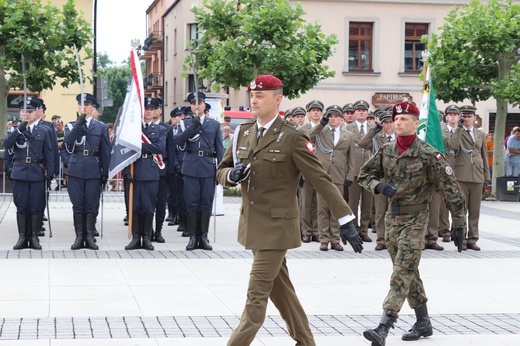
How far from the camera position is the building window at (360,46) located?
39.6 meters

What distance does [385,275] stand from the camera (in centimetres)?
1154

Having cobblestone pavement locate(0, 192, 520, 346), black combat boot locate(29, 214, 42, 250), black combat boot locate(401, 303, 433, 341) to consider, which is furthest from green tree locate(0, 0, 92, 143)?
black combat boot locate(401, 303, 433, 341)

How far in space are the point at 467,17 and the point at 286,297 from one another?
19.1 m

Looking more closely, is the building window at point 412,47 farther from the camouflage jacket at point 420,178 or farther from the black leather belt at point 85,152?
the camouflage jacket at point 420,178

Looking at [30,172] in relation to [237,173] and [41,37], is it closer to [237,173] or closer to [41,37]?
[41,37]

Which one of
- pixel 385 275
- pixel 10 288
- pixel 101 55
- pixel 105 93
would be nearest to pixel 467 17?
pixel 105 93

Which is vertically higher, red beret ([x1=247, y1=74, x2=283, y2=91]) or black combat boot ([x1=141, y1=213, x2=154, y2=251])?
red beret ([x1=247, y1=74, x2=283, y2=91])

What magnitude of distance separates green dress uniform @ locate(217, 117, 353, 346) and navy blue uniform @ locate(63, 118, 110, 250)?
685cm

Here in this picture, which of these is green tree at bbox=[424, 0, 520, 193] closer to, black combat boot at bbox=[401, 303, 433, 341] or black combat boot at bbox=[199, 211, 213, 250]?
black combat boot at bbox=[199, 211, 213, 250]

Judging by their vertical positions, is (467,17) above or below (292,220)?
above

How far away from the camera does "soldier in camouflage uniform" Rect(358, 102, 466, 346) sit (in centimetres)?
777

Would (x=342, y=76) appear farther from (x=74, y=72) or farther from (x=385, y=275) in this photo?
(x=385, y=275)

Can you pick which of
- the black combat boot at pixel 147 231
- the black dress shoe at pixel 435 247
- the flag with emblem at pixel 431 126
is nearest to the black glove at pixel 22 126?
the black combat boot at pixel 147 231

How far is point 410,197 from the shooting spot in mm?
7871
